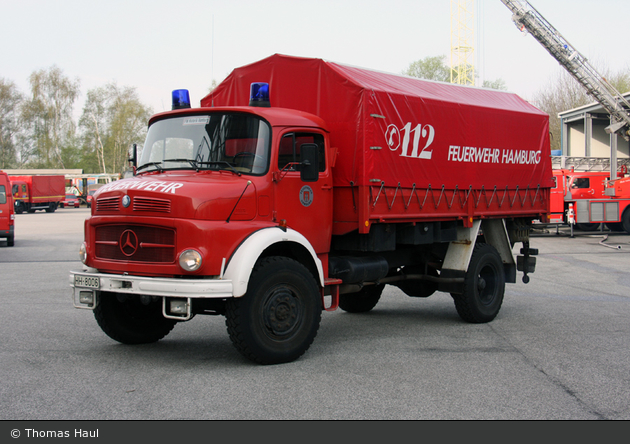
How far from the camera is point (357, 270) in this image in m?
7.80

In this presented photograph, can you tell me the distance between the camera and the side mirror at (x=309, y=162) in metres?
6.88

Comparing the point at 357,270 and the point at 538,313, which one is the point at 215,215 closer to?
the point at 357,270

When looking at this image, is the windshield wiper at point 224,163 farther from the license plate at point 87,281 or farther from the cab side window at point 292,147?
the license plate at point 87,281

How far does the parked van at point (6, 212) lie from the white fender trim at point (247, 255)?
18439 mm

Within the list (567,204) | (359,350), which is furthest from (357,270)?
(567,204)

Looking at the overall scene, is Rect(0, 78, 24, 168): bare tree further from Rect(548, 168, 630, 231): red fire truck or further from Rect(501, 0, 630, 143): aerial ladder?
Rect(548, 168, 630, 231): red fire truck

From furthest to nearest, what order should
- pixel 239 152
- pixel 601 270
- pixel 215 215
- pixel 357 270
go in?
pixel 601 270 → pixel 357 270 → pixel 239 152 → pixel 215 215

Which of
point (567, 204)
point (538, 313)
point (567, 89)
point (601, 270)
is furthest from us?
point (567, 89)

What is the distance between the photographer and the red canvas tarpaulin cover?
25.4 ft

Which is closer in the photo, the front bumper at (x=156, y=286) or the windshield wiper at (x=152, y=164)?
the front bumper at (x=156, y=286)

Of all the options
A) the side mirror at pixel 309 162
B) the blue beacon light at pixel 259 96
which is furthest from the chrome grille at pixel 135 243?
the blue beacon light at pixel 259 96

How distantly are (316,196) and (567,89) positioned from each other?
2571 inches

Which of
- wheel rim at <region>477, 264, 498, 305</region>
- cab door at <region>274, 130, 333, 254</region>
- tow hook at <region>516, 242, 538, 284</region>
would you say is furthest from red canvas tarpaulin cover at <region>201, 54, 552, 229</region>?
wheel rim at <region>477, 264, 498, 305</region>

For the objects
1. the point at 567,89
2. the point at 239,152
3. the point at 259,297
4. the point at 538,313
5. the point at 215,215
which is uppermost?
the point at 567,89
